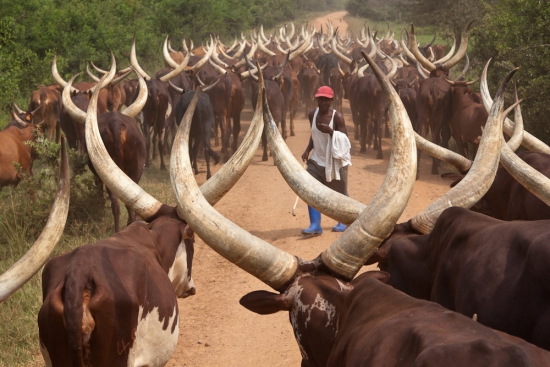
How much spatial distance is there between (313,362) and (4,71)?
11.2 metres

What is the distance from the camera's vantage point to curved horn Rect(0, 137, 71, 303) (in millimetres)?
3400

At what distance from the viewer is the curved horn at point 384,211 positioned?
11.0 feet

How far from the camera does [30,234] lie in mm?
8305

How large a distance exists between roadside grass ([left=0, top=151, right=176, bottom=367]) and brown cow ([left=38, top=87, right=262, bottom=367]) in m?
1.77

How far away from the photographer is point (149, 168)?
1334 centimetres

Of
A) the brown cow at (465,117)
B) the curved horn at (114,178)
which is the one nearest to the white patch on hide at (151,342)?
the curved horn at (114,178)

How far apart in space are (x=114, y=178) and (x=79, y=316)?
4.62 feet

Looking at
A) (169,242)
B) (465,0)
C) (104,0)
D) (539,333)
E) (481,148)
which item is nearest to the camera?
(539,333)

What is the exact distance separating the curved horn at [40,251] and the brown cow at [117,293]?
0.19 metres

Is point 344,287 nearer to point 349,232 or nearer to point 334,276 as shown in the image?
point 334,276

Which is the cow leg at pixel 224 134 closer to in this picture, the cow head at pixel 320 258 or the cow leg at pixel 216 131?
the cow leg at pixel 216 131

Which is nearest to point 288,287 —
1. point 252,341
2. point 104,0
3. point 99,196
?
point 252,341

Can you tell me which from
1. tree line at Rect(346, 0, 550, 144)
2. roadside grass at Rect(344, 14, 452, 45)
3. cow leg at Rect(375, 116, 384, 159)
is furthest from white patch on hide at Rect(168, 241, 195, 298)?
roadside grass at Rect(344, 14, 452, 45)

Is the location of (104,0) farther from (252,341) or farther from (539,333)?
→ (539,333)
